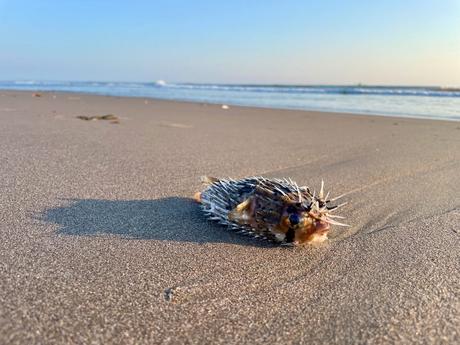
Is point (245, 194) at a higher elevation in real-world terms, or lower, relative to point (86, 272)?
higher

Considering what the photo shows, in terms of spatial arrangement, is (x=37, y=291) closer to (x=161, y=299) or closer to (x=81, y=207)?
(x=161, y=299)

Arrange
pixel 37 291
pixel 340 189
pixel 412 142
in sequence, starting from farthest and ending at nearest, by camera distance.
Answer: pixel 412 142 → pixel 340 189 → pixel 37 291

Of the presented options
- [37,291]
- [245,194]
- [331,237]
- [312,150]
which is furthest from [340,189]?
[37,291]

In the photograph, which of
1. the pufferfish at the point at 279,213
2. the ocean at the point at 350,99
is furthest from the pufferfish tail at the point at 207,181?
the ocean at the point at 350,99

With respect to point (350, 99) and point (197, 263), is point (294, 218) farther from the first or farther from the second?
point (350, 99)

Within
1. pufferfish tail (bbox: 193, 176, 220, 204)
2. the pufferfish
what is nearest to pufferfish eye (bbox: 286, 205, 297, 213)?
the pufferfish
